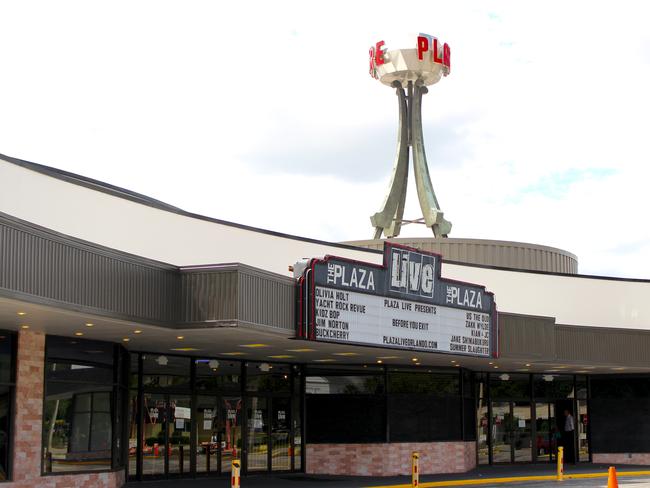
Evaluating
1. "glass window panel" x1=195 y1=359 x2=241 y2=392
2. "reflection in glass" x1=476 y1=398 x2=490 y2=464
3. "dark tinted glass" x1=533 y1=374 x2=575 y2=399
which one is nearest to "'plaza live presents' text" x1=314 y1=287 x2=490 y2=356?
"glass window panel" x1=195 y1=359 x2=241 y2=392

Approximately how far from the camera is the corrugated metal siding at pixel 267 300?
2066cm

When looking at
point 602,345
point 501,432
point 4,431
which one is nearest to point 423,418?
point 501,432

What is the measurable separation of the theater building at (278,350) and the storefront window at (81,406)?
0.15 feet

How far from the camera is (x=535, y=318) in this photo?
102 ft

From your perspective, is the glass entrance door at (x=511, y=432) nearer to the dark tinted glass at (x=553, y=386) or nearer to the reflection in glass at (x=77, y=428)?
the dark tinted glass at (x=553, y=386)

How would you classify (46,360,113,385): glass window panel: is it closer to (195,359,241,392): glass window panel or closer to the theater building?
the theater building

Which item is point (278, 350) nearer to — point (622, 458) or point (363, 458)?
point (363, 458)

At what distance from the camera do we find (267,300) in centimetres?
2144

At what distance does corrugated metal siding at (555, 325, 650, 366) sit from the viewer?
1289 inches

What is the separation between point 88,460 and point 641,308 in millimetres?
22344

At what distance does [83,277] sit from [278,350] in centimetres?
963

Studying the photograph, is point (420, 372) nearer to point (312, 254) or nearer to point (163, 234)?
point (312, 254)

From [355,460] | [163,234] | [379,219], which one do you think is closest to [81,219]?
[163,234]

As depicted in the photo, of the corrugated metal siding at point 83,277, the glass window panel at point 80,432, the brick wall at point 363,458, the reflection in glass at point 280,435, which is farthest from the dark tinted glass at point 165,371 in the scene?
the corrugated metal siding at point 83,277
